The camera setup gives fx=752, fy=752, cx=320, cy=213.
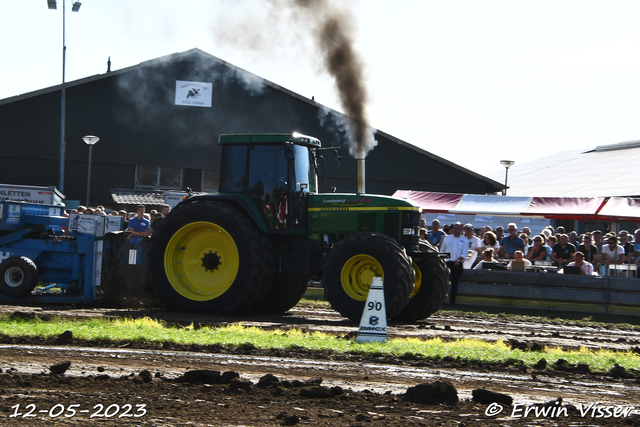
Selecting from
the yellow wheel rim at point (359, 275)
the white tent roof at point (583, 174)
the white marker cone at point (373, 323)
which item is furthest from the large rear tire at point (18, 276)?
the white tent roof at point (583, 174)

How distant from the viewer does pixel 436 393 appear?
539 centimetres

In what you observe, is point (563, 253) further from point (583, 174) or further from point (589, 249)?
point (583, 174)

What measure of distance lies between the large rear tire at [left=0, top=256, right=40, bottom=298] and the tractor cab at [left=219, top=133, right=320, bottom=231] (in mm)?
3524

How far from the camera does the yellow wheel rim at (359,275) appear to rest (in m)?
10.5

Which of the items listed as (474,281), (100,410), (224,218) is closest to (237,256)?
(224,218)

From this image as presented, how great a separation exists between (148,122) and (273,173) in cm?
2264

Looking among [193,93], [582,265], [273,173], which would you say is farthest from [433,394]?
[193,93]

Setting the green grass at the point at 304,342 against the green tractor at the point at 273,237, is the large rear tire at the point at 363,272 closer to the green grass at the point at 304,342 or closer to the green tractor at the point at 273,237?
the green tractor at the point at 273,237

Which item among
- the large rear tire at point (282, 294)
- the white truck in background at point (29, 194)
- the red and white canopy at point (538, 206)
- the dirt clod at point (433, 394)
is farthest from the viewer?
the red and white canopy at point (538, 206)

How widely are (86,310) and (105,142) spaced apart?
22038mm

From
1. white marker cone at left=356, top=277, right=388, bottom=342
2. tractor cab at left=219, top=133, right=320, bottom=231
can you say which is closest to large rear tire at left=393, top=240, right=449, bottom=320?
tractor cab at left=219, top=133, right=320, bottom=231

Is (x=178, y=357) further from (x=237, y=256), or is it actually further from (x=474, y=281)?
(x=474, y=281)

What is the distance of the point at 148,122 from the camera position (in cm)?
3256

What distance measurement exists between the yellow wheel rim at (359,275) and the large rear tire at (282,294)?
5.45 ft
